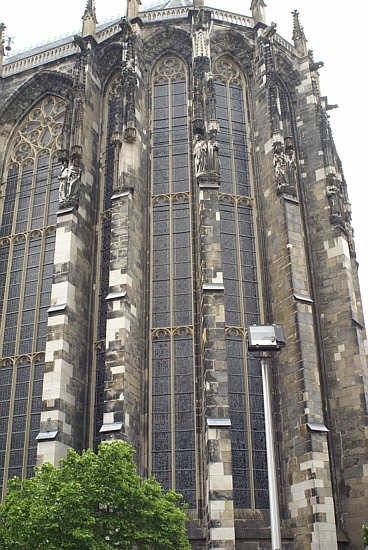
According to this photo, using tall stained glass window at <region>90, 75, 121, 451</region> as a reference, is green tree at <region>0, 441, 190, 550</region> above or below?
below

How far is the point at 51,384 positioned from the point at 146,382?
2.78m

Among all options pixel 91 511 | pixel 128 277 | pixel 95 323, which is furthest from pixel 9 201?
pixel 91 511

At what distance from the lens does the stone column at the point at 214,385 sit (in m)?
14.8

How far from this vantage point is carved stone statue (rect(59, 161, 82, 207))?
20.7 metres

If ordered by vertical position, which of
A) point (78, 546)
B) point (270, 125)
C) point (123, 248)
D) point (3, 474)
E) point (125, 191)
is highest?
point (270, 125)

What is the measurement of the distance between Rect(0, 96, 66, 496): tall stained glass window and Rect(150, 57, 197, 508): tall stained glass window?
4197mm

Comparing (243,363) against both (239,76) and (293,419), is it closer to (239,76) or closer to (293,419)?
(293,419)

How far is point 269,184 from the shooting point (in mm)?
21078

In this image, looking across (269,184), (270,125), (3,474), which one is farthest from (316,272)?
(3,474)

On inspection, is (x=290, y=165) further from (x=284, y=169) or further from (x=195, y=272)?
(x=195, y=272)

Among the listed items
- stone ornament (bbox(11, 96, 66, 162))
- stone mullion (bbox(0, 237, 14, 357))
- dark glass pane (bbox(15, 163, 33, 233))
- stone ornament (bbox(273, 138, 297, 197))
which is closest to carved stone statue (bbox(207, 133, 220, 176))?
stone ornament (bbox(273, 138, 297, 197))

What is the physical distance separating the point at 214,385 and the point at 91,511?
5.20 meters

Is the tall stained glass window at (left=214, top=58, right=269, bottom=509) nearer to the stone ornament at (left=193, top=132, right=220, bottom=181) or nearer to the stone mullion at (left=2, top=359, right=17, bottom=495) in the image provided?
the stone ornament at (left=193, top=132, right=220, bottom=181)

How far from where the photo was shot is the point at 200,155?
19.9m
